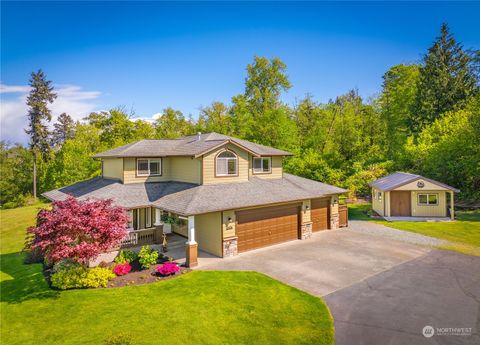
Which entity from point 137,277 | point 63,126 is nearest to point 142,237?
point 137,277

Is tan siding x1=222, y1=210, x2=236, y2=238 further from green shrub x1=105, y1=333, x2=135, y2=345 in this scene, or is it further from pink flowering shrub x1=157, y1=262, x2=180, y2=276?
green shrub x1=105, y1=333, x2=135, y2=345

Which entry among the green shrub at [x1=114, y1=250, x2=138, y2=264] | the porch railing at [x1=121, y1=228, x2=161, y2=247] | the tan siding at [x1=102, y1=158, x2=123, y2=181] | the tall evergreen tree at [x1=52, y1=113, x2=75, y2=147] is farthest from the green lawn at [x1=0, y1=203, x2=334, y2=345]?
the tall evergreen tree at [x1=52, y1=113, x2=75, y2=147]

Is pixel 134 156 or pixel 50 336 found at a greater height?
pixel 134 156

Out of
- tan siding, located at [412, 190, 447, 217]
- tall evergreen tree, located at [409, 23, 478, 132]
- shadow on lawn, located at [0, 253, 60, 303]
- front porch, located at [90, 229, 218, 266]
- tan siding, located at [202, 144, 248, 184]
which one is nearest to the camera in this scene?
shadow on lawn, located at [0, 253, 60, 303]

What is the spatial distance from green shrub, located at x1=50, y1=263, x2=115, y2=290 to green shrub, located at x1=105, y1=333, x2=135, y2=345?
4554mm

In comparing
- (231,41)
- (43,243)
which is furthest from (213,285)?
(231,41)

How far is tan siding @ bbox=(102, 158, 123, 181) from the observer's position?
2112 centimetres

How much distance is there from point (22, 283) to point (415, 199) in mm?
28594

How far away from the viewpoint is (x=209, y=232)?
1700cm

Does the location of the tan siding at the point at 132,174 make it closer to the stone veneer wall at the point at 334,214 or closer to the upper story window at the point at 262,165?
the upper story window at the point at 262,165

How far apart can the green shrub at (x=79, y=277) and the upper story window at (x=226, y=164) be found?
29.6 feet

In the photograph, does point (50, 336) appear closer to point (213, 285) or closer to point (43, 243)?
point (43, 243)

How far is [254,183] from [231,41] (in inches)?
583

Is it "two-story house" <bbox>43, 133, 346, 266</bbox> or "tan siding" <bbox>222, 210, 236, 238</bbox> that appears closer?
"tan siding" <bbox>222, 210, 236, 238</bbox>
